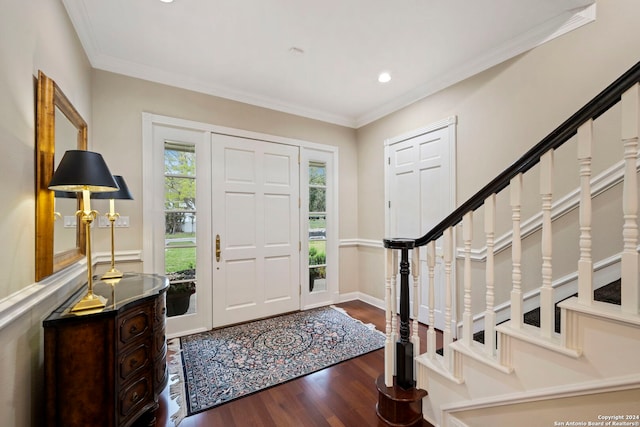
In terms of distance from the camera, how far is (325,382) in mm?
2037

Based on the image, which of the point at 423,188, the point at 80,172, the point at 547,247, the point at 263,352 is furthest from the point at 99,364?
the point at 423,188

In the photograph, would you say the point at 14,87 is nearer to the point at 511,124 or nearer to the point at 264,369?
the point at 264,369

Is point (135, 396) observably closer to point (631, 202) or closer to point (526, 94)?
point (631, 202)

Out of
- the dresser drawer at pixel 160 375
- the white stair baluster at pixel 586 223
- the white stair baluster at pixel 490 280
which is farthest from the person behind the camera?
the dresser drawer at pixel 160 375

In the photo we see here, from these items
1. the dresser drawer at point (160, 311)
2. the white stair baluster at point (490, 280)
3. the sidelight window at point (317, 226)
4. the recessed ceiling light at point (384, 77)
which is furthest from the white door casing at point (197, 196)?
the white stair baluster at point (490, 280)

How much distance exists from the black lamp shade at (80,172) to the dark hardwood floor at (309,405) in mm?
1492

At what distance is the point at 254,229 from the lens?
3.22 meters

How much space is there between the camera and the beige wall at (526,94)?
1813mm

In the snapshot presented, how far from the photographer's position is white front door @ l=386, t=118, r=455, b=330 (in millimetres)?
2820

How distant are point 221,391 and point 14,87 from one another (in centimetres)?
208

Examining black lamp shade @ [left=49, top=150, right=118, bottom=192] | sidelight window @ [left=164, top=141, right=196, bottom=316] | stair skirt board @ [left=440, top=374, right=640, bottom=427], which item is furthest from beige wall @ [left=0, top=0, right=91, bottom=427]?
stair skirt board @ [left=440, top=374, right=640, bottom=427]

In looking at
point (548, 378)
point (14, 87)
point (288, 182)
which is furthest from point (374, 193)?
point (14, 87)

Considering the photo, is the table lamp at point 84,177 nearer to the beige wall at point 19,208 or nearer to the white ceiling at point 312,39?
the beige wall at point 19,208

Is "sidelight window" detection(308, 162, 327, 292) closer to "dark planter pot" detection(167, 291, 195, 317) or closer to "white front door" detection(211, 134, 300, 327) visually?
"white front door" detection(211, 134, 300, 327)
